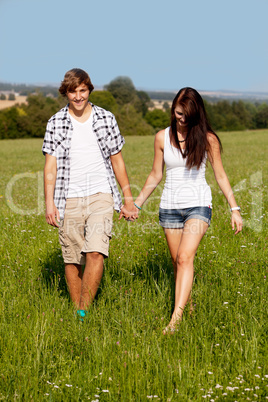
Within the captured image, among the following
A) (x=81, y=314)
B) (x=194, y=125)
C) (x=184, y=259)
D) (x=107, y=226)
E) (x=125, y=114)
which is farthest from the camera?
(x=125, y=114)

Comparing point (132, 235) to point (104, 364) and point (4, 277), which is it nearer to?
point (4, 277)

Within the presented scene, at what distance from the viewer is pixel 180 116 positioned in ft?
14.3

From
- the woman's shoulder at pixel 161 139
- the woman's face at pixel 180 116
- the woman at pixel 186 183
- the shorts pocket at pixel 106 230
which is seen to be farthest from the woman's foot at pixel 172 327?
the woman's face at pixel 180 116

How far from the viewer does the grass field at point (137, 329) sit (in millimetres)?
3330

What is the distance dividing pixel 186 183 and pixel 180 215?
309mm

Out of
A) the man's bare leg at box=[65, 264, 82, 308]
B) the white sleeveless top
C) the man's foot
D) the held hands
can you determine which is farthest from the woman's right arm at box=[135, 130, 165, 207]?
the man's foot

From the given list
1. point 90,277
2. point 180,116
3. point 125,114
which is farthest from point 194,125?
point 125,114

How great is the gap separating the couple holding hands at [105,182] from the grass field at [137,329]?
1.01 feet

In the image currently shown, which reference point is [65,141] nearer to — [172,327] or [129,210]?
[129,210]

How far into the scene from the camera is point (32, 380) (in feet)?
11.3

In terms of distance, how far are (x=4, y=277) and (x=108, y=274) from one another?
120 cm

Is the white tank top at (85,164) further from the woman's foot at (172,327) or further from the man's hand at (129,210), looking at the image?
the woman's foot at (172,327)

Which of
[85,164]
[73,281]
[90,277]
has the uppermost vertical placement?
[85,164]

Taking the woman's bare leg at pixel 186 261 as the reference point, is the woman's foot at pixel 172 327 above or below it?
below
